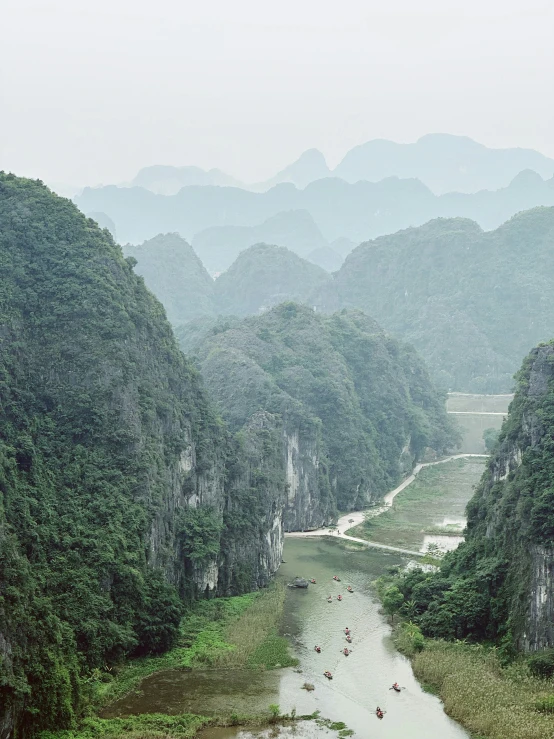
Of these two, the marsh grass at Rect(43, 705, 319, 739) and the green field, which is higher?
the green field

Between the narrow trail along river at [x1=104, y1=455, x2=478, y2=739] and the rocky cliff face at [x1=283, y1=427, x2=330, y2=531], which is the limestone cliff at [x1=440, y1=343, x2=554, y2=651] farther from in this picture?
the rocky cliff face at [x1=283, y1=427, x2=330, y2=531]

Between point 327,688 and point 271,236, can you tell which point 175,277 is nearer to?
point 271,236

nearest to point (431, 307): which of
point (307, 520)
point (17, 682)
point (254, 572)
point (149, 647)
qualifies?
point (307, 520)

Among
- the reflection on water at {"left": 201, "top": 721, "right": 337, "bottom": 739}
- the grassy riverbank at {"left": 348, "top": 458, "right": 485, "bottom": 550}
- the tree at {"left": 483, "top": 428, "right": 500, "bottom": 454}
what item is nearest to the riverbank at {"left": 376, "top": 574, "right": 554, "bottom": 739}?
the reflection on water at {"left": 201, "top": 721, "right": 337, "bottom": 739}

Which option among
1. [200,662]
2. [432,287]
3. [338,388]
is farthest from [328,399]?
[432,287]

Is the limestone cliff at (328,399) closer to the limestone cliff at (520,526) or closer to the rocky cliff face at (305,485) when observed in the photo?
the rocky cliff face at (305,485)

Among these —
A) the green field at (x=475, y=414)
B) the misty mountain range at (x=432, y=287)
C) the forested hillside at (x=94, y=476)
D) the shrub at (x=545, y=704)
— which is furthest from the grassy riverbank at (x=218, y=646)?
the misty mountain range at (x=432, y=287)

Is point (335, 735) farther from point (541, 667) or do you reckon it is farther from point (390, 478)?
point (390, 478)
